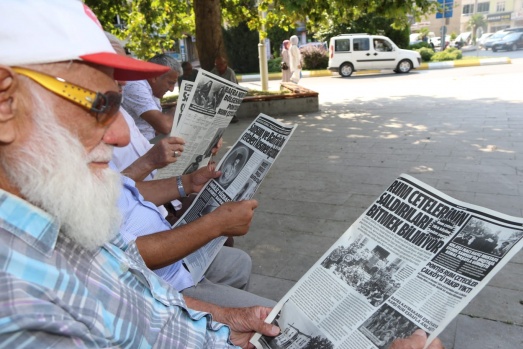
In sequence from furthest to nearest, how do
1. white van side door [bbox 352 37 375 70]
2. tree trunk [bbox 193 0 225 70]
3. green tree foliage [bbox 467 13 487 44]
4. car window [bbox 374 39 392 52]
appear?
1. green tree foliage [bbox 467 13 487 44]
2. white van side door [bbox 352 37 375 70]
3. car window [bbox 374 39 392 52]
4. tree trunk [bbox 193 0 225 70]

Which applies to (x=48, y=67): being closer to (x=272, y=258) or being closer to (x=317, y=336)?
(x=317, y=336)

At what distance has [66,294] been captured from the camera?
87 cm

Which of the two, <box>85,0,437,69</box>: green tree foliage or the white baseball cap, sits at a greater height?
<box>85,0,437,69</box>: green tree foliage

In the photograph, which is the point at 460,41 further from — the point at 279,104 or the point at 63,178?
the point at 63,178

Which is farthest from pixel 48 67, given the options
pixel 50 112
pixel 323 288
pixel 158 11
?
pixel 158 11

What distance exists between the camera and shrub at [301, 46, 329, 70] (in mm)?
21938

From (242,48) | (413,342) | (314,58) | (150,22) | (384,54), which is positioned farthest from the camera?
(242,48)

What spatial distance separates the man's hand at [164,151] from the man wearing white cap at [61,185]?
1073 mm

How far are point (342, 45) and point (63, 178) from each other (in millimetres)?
18885

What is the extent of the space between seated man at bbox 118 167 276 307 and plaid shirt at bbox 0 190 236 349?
0.27 metres

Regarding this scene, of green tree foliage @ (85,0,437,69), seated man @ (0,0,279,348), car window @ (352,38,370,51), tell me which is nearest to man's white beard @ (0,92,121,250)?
seated man @ (0,0,279,348)

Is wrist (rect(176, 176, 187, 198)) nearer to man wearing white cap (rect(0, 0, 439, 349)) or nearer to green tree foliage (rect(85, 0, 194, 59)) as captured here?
man wearing white cap (rect(0, 0, 439, 349))

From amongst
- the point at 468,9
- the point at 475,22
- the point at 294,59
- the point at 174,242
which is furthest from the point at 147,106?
the point at 468,9

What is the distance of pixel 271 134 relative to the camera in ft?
6.29
